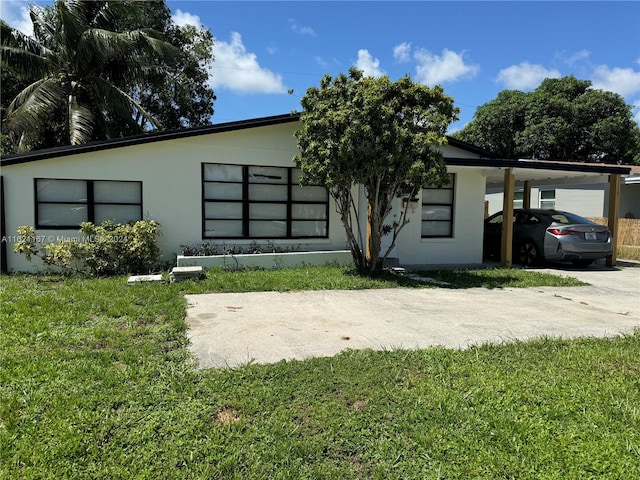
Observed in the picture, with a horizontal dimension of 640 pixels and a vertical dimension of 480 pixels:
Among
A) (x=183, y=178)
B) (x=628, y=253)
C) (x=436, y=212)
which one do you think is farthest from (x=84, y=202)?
(x=628, y=253)

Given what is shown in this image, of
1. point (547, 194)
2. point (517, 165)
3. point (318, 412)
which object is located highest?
point (517, 165)

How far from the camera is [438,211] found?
11625 mm

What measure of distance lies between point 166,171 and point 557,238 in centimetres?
954

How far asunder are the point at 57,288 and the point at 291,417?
5.88 metres

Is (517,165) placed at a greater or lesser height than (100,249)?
greater

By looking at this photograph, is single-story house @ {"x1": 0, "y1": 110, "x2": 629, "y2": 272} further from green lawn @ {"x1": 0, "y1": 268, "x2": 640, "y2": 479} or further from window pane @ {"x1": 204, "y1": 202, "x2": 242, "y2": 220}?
green lawn @ {"x1": 0, "y1": 268, "x2": 640, "y2": 479}

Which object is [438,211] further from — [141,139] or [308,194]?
[141,139]

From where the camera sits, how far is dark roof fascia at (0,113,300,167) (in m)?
8.62

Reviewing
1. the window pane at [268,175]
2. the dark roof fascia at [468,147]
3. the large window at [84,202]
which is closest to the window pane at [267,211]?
the window pane at [268,175]

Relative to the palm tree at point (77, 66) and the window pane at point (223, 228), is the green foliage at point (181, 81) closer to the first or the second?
the palm tree at point (77, 66)

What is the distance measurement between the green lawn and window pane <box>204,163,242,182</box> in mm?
5858

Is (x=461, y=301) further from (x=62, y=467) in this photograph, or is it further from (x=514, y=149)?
(x=514, y=149)

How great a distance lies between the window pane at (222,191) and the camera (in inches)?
397

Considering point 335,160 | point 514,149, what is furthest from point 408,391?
point 514,149
